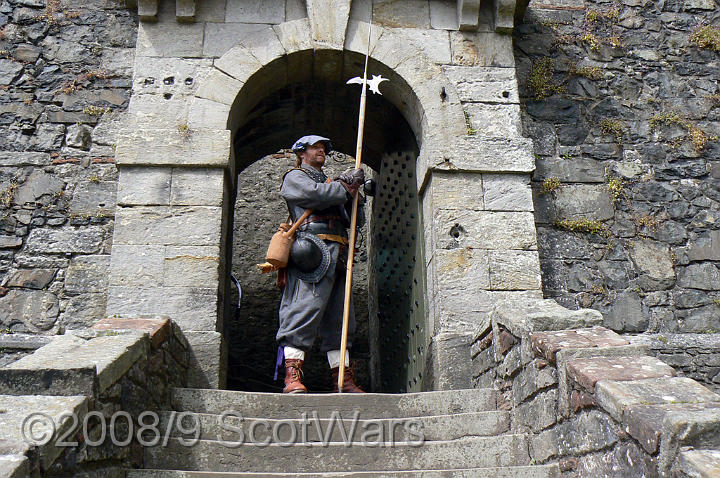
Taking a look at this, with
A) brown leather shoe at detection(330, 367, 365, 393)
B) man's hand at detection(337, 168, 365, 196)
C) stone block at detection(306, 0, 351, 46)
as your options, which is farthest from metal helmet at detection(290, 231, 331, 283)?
stone block at detection(306, 0, 351, 46)

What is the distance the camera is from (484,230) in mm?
4613

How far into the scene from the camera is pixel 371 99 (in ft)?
18.6

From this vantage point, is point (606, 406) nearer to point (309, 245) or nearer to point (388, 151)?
point (309, 245)

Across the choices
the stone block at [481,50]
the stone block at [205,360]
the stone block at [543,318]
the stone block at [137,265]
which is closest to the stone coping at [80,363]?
the stone block at [205,360]

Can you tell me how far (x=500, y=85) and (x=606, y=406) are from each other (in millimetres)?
3080

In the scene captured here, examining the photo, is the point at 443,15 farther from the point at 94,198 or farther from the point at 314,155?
the point at 94,198

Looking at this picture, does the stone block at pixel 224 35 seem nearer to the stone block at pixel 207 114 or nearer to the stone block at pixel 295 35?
the stone block at pixel 295 35

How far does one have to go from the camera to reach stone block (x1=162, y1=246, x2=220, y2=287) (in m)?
4.34

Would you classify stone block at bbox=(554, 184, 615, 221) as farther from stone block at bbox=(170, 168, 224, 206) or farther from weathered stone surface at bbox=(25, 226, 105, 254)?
weathered stone surface at bbox=(25, 226, 105, 254)

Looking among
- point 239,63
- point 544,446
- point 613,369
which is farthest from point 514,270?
point 239,63

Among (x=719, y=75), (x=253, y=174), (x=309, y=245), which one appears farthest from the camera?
(x=253, y=174)

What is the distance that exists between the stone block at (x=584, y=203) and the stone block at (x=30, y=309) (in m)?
3.66

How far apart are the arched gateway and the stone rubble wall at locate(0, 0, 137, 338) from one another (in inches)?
16.0

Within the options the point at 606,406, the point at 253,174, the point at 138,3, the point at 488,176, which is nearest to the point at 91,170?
the point at 138,3
